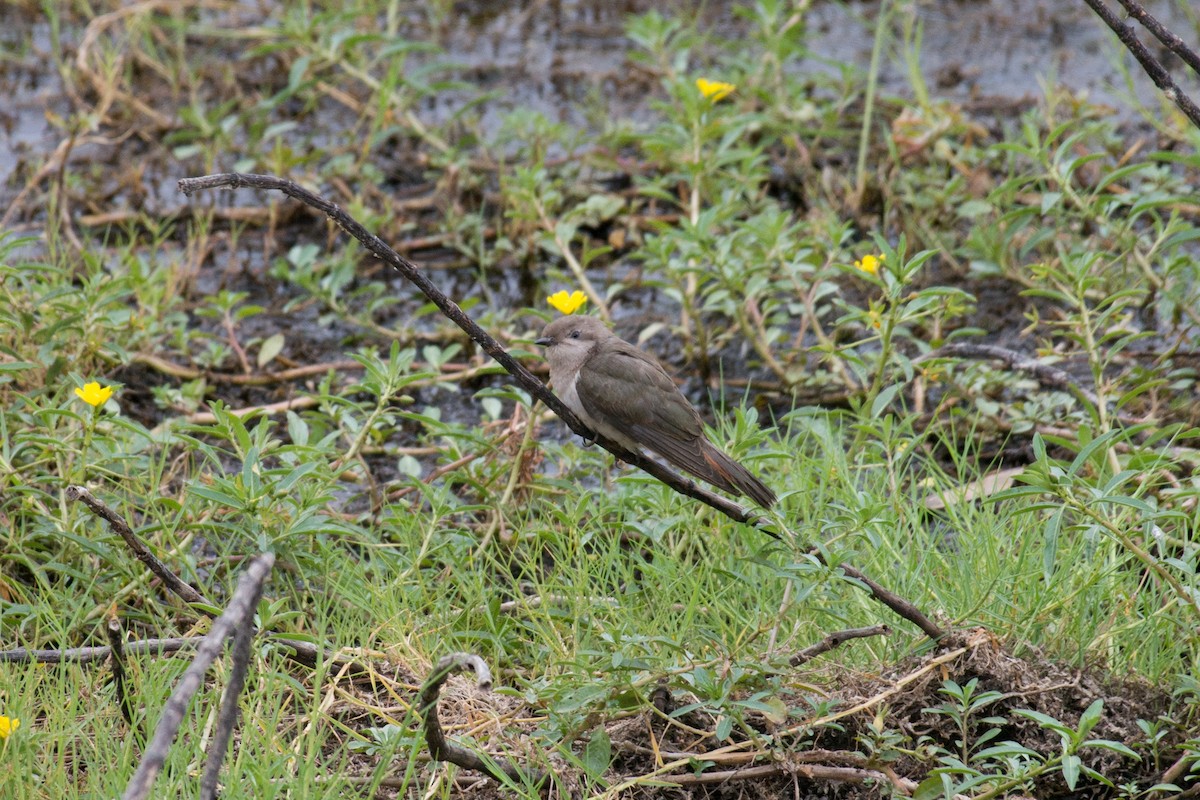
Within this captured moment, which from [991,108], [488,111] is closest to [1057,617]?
[991,108]

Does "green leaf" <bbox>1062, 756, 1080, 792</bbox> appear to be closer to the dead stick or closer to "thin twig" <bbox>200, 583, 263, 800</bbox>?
the dead stick

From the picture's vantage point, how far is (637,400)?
454 cm

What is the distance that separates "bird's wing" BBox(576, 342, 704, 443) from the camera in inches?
176

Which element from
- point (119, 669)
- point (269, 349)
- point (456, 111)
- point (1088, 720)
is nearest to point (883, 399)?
point (1088, 720)

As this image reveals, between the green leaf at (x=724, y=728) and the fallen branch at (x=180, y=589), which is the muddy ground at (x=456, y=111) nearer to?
the fallen branch at (x=180, y=589)

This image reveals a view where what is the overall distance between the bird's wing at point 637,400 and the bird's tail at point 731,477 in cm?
14

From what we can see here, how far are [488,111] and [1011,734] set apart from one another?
569 cm

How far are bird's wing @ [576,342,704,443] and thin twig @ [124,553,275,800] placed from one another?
2.00 meters

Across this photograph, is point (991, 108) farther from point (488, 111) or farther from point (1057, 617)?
point (1057, 617)

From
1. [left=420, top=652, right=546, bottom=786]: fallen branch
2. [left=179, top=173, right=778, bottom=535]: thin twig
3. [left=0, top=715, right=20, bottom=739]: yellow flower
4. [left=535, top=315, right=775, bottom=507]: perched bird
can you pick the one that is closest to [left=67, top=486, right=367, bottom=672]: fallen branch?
[left=420, top=652, right=546, bottom=786]: fallen branch

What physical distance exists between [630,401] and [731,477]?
24.5 inches

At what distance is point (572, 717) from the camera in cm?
356

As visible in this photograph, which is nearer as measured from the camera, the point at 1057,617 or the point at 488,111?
the point at 1057,617

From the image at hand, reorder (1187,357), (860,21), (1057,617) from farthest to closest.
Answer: (860,21) → (1187,357) → (1057,617)
